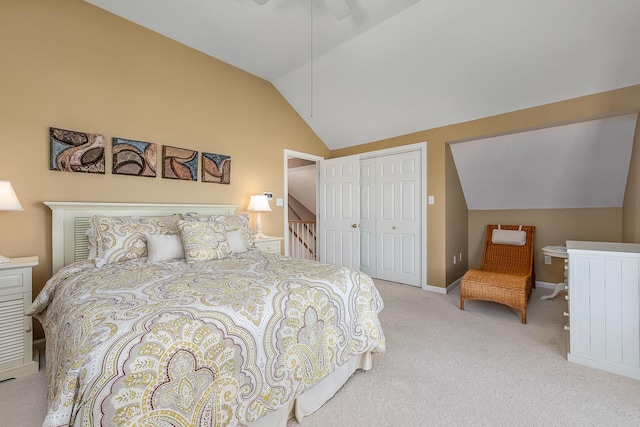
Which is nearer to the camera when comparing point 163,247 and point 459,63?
point 163,247

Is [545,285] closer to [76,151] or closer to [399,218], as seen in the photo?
[399,218]

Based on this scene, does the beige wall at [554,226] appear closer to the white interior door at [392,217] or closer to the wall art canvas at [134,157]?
the white interior door at [392,217]

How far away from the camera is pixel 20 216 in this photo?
223 centimetres

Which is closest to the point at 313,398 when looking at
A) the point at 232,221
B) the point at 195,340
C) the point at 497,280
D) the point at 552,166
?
the point at 195,340

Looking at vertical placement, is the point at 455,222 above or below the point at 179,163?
below

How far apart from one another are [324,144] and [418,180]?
5.77 feet

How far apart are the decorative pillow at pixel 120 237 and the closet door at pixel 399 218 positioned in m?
2.96

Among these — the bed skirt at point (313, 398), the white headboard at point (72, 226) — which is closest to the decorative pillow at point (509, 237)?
the bed skirt at point (313, 398)

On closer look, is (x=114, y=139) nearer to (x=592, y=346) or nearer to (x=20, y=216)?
(x=20, y=216)

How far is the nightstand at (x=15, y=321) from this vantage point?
182 centimetres

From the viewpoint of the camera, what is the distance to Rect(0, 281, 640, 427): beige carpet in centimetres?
145

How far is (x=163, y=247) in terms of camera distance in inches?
86.4

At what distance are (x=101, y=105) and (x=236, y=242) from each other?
181 cm

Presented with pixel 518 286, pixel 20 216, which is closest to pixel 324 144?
pixel 518 286
